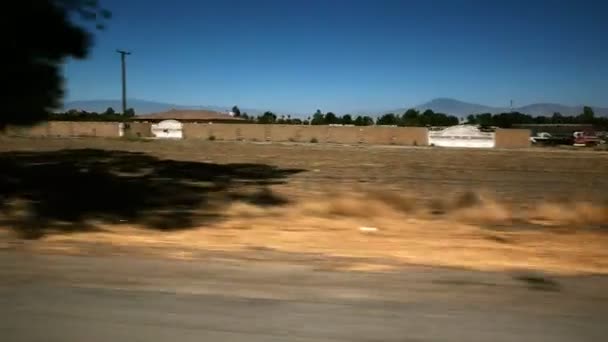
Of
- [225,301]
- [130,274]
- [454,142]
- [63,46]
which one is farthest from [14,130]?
[454,142]

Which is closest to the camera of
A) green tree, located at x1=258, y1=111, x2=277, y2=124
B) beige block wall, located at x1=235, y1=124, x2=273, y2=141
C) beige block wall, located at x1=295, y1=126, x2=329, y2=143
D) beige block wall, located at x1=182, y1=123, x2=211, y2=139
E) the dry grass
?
the dry grass

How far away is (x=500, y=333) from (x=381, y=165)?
86.4 ft

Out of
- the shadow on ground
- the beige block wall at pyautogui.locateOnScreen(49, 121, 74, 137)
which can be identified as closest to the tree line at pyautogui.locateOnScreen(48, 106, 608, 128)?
the beige block wall at pyautogui.locateOnScreen(49, 121, 74, 137)

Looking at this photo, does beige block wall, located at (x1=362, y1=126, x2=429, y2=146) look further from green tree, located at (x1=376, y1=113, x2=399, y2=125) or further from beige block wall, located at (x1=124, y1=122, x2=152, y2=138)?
green tree, located at (x1=376, y1=113, x2=399, y2=125)

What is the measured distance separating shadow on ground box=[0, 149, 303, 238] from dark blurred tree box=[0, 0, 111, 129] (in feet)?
7.03

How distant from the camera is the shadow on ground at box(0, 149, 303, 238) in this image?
13078mm

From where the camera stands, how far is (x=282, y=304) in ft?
21.5

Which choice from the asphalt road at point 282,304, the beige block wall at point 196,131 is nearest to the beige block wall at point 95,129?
the beige block wall at point 196,131

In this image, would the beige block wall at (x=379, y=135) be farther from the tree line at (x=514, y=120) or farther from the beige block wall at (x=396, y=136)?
the tree line at (x=514, y=120)

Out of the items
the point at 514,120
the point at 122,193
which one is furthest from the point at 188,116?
the point at 122,193

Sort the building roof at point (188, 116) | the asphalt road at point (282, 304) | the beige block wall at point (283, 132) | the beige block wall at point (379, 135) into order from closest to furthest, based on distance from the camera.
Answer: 1. the asphalt road at point (282, 304)
2. the beige block wall at point (379, 135)
3. the beige block wall at point (283, 132)
4. the building roof at point (188, 116)

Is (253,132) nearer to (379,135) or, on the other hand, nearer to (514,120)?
(379,135)

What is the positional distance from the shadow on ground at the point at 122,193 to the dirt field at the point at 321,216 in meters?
0.04

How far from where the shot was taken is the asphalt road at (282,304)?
225 inches
